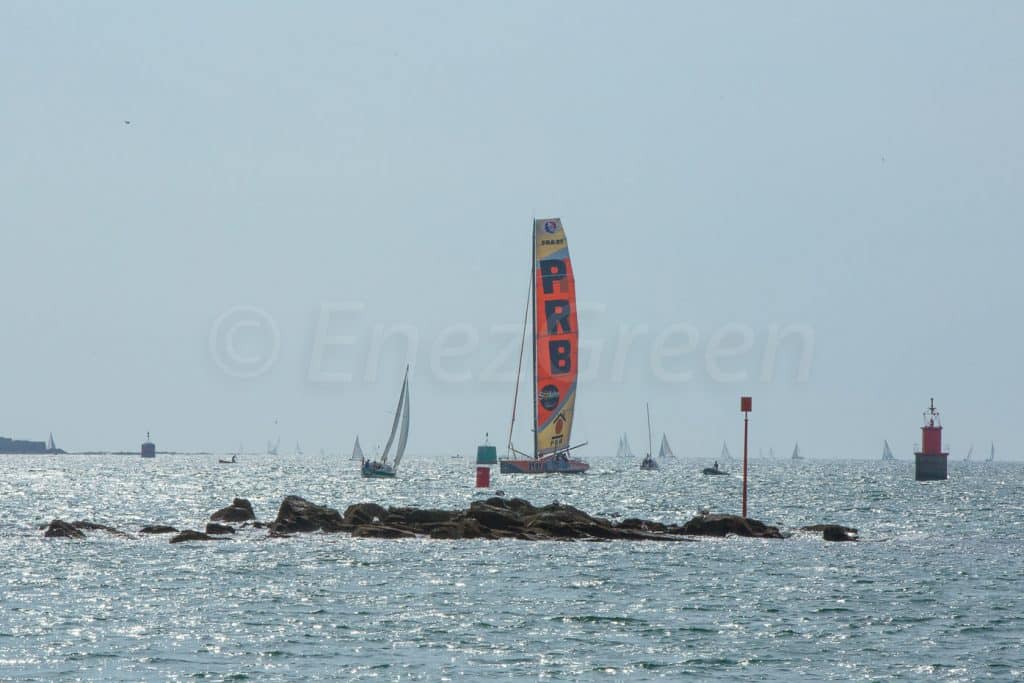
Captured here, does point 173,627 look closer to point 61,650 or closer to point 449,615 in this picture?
point 61,650

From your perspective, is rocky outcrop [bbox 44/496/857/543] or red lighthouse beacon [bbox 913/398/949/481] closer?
rocky outcrop [bbox 44/496/857/543]

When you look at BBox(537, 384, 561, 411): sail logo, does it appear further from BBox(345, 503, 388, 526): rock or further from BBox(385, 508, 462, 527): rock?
BBox(385, 508, 462, 527): rock

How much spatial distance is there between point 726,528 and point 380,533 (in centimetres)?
1411

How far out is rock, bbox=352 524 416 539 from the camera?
56.2 meters

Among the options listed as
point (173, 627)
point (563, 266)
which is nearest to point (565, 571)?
point (173, 627)

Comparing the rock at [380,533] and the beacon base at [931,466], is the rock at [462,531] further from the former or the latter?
the beacon base at [931,466]

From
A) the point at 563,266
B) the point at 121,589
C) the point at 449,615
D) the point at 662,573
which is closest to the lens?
the point at 449,615

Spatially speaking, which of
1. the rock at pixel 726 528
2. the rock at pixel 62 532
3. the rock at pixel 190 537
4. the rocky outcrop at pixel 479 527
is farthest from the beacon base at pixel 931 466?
the rock at pixel 62 532

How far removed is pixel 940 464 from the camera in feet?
442

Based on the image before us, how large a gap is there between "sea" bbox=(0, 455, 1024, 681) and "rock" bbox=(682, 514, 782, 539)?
147 cm

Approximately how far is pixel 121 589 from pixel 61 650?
10220 mm

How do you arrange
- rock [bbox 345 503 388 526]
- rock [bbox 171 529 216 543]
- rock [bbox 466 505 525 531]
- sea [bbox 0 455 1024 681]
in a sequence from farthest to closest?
1. rock [bbox 345 503 388 526]
2. rock [bbox 466 505 525 531]
3. rock [bbox 171 529 216 543]
4. sea [bbox 0 455 1024 681]

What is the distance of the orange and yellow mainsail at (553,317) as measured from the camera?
4525 inches

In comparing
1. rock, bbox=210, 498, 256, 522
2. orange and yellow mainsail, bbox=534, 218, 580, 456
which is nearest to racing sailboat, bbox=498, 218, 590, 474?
orange and yellow mainsail, bbox=534, 218, 580, 456
